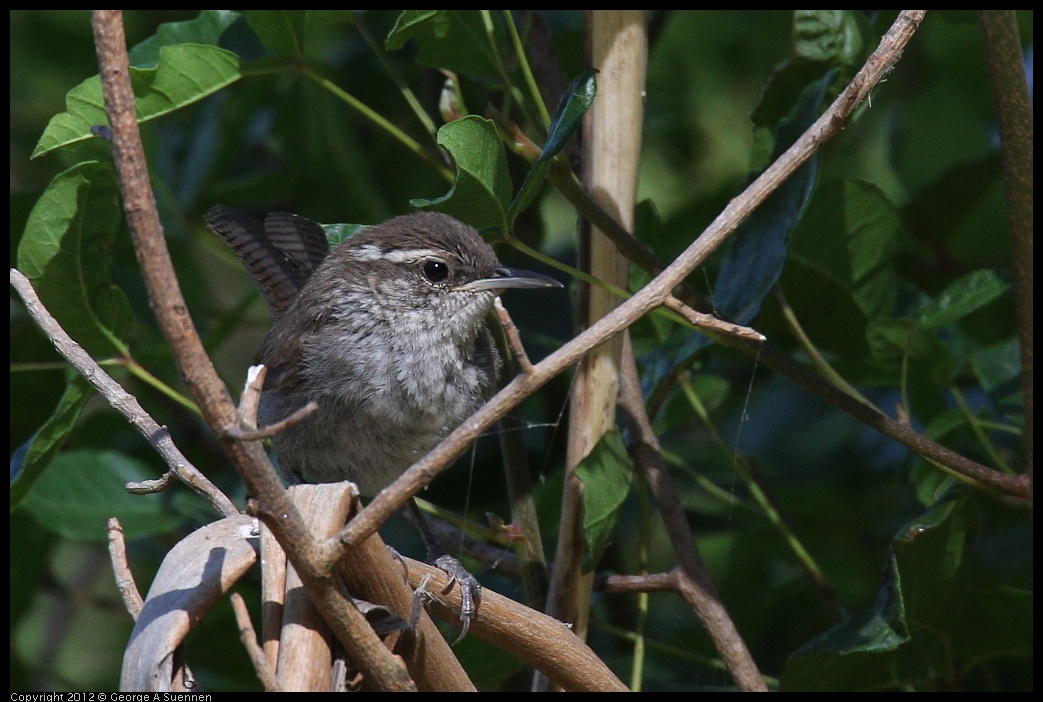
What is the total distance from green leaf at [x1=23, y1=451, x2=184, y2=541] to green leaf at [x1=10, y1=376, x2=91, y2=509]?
Result: 2.39ft

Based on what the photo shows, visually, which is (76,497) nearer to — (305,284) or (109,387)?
(305,284)

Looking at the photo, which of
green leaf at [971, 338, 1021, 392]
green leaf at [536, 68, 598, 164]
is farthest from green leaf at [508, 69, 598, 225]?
green leaf at [971, 338, 1021, 392]

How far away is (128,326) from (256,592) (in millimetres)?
1012

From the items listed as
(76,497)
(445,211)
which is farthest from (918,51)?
(76,497)

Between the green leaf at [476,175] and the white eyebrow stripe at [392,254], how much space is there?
730mm

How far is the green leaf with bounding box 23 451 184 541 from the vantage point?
3.19m

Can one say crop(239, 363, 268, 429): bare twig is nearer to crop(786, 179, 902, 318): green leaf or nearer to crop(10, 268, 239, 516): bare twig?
crop(10, 268, 239, 516): bare twig

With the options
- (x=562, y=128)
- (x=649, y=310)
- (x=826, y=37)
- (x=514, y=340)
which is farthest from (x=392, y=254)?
(x=514, y=340)

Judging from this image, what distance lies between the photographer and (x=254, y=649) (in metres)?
1.26

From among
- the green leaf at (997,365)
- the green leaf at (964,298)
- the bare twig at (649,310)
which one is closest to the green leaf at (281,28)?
the bare twig at (649,310)

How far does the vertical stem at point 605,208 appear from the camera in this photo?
2.43 m

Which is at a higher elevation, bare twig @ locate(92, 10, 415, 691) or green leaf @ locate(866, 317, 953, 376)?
bare twig @ locate(92, 10, 415, 691)

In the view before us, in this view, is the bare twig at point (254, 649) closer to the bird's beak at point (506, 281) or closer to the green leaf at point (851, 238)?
the bird's beak at point (506, 281)

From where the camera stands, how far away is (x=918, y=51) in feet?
14.7
